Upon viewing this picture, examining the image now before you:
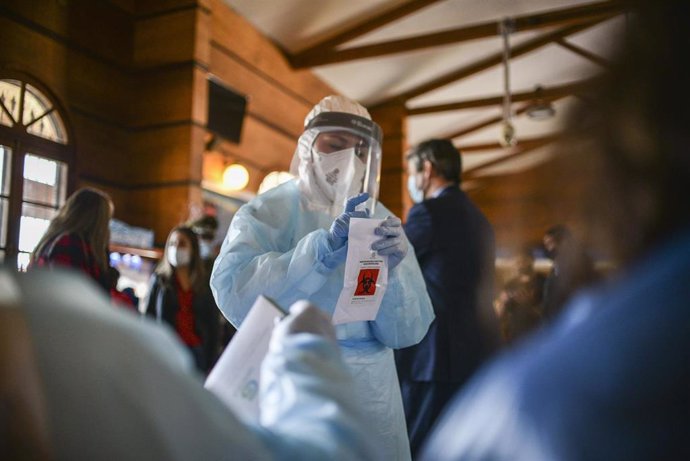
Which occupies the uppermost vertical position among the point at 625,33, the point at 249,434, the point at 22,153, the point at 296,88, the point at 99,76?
the point at 296,88

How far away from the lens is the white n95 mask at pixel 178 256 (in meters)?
3.42

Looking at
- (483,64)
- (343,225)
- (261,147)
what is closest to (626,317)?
(343,225)

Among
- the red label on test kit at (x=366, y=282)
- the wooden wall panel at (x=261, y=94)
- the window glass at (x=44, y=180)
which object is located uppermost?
the wooden wall panel at (x=261, y=94)

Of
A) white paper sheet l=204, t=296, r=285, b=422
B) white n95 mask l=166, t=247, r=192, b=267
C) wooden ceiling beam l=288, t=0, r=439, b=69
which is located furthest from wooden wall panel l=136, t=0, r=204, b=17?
Answer: white paper sheet l=204, t=296, r=285, b=422

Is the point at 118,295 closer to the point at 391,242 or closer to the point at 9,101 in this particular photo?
the point at 391,242

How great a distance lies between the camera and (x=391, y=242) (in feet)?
4.90

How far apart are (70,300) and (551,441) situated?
326mm

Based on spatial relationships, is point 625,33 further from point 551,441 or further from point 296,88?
point 296,88

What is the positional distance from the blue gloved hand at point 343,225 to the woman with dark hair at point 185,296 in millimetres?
2156

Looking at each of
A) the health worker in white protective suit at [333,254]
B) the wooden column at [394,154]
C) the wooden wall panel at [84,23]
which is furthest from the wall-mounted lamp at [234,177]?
the health worker in white protective suit at [333,254]

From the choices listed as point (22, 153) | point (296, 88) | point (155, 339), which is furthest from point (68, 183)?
point (155, 339)

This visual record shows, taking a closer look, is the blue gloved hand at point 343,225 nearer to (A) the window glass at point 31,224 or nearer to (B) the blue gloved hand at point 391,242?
(B) the blue gloved hand at point 391,242

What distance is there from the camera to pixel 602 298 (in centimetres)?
46

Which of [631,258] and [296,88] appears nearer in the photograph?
[631,258]
